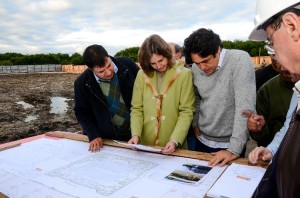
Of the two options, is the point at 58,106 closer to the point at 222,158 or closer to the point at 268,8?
the point at 222,158

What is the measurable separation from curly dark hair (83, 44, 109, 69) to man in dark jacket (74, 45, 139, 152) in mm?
13

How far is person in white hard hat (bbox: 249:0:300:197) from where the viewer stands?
Result: 0.78 m

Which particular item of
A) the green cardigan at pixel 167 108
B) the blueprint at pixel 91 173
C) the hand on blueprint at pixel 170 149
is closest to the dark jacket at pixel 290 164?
the blueprint at pixel 91 173

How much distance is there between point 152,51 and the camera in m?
2.30

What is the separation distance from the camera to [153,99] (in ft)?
7.68

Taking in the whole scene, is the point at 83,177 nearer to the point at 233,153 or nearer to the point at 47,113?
the point at 233,153

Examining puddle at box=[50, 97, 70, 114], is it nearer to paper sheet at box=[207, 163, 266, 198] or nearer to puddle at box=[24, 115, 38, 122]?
puddle at box=[24, 115, 38, 122]

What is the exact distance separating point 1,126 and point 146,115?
284 inches

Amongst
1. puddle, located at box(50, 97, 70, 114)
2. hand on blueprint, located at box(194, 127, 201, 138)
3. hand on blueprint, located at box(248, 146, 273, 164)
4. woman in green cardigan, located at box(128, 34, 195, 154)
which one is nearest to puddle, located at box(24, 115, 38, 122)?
puddle, located at box(50, 97, 70, 114)

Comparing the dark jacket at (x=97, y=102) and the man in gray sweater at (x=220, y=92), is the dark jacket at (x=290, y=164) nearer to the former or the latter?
the man in gray sweater at (x=220, y=92)

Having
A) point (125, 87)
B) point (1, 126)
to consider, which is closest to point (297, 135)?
point (125, 87)

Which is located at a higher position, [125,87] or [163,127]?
[125,87]

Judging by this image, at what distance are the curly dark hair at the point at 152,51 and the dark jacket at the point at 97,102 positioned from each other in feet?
1.50

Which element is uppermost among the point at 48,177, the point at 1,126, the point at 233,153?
the point at 233,153
